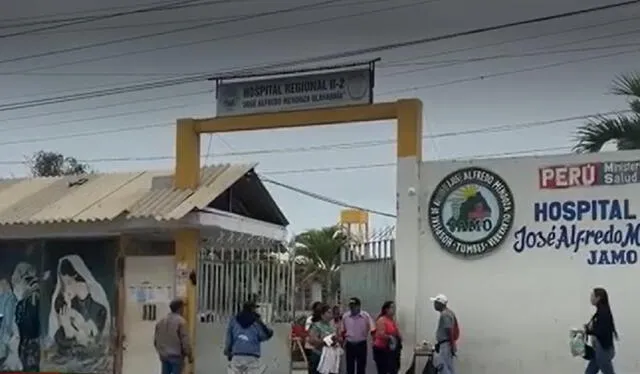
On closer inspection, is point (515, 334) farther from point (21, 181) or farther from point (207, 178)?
point (21, 181)

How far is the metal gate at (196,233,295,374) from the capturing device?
19.5 m

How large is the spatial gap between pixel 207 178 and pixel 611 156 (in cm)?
723

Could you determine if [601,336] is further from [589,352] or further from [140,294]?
[140,294]

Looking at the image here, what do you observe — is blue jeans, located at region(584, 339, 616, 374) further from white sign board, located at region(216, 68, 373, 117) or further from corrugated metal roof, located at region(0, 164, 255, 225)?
corrugated metal roof, located at region(0, 164, 255, 225)

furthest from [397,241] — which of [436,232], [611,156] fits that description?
[611,156]

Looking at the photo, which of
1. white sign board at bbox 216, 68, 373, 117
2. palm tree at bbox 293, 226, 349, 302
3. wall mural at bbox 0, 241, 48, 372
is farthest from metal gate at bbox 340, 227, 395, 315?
palm tree at bbox 293, 226, 349, 302

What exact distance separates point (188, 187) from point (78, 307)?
2.98 metres

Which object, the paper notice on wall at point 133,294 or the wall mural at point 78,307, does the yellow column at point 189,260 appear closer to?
the paper notice on wall at point 133,294

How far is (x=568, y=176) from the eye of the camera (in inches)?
694

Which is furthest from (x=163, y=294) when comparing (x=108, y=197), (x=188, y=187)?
(x=108, y=197)

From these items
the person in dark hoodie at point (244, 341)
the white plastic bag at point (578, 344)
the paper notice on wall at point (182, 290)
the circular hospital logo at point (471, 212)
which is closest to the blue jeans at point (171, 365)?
the person in dark hoodie at point (244, 341)

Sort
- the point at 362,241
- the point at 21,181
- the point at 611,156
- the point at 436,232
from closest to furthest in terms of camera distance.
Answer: the point at 611,156, the point at 436,232, the point at 362,241, the point at 21,181

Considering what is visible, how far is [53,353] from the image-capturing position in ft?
68.2

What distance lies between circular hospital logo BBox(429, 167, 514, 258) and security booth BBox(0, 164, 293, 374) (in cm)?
304
